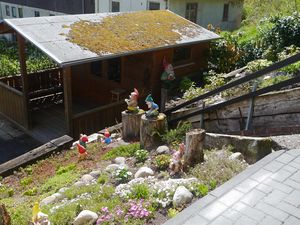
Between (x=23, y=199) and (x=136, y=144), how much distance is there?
100 inches

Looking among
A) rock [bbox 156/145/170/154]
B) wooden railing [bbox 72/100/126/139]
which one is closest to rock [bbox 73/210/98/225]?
rock [bbox 156/145/170/154]

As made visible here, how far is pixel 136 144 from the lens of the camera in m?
7.71

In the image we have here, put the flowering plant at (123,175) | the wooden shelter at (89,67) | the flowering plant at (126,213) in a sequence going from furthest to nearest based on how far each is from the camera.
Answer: the wooden shelter at (89,67) → the flowering plant at (123,175) → the flowering plant at (126,213)

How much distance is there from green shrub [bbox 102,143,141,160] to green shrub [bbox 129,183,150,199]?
202 cm

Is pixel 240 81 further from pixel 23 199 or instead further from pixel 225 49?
pixel 225 49

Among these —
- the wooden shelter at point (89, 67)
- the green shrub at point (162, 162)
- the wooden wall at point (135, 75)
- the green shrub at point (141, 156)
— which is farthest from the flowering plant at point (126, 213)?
the wooden wall at point (135, 75)

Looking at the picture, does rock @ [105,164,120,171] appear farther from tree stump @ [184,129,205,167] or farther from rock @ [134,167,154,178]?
tree stump @ [184,129,205,167]

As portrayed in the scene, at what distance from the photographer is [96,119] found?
10.6 metres

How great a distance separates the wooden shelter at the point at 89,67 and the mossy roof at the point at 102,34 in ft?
0.08

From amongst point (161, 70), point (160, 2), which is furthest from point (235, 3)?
point (161, 70)

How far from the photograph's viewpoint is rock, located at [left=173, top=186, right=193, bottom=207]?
16.3 feet

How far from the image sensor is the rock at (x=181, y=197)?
4.97 meters

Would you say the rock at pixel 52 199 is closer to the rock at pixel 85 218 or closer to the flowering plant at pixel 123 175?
the flowering plant at pixel 123 175

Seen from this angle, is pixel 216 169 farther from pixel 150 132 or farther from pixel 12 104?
pixel 12 104
